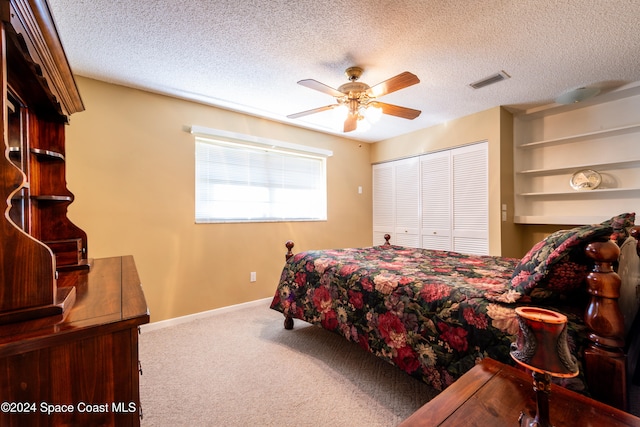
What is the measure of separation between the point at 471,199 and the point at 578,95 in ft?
4.54

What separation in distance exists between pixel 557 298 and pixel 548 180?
283 centimetres

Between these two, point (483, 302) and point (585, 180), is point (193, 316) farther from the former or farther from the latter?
point (585, 180)

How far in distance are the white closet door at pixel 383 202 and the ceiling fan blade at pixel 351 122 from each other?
7.07ft

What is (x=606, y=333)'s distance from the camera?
0.92 meters

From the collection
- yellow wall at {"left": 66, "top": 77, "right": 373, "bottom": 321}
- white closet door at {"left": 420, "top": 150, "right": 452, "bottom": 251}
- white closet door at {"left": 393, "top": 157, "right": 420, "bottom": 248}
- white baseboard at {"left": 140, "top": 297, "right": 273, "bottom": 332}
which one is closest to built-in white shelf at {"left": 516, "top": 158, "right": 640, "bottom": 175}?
white closet door at {"left": 420, "top": 150, "right": 452, "bottom": 251}

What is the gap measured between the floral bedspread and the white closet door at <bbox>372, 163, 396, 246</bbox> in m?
1.94

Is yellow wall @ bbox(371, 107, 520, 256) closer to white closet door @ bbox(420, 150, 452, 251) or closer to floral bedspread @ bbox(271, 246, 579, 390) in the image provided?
white closet door @ bbox(420, 150, 452, 251)

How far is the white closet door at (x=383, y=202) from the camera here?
177 inches

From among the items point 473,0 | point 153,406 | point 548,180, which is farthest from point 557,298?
point 548,180

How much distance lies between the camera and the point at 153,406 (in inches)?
65.4

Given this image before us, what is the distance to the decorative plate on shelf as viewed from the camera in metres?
2.95

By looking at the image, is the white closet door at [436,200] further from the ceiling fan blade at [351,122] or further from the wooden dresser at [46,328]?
the wooden dresser at [46,328]

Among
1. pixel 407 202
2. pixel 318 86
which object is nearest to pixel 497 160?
pixel 407 202

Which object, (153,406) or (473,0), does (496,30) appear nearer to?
(473,0)
